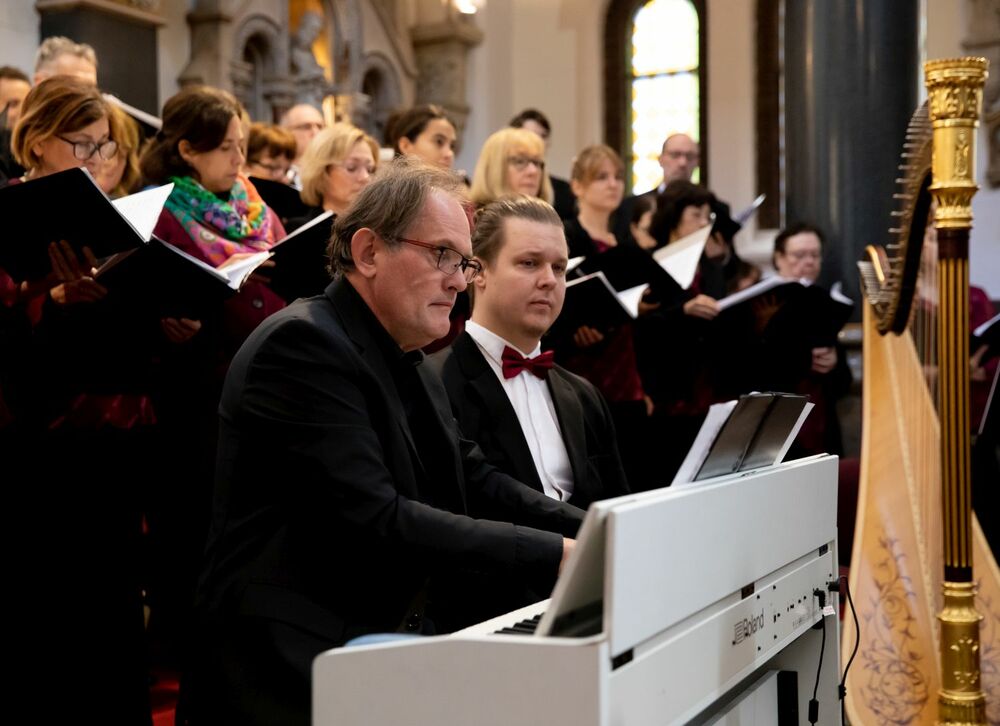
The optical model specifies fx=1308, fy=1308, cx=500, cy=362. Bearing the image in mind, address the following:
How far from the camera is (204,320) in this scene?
370cm

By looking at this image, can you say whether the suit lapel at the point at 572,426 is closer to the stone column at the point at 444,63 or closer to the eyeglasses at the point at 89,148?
the eyeglasses at the point at 89,148

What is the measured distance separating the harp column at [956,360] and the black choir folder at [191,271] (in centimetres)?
156

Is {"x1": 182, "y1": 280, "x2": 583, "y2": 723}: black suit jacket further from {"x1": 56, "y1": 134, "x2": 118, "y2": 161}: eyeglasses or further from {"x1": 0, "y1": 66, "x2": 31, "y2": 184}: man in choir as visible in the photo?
{"x1": 0, "y1": 66, "x2": 31, "y2": 184}: man in choir

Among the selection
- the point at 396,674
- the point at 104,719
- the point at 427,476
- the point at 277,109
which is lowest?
the point at 104,719

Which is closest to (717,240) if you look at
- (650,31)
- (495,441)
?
(495,441)

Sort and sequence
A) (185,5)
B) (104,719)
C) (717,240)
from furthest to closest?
(185,5)
(717,240)
(104,719)

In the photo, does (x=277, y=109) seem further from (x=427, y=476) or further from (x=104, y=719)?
(x=427, y=476)

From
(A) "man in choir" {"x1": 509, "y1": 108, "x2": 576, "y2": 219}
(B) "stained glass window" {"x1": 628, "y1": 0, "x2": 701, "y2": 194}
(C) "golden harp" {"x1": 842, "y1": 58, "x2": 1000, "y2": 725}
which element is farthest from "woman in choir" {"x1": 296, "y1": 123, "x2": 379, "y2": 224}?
(B) "stained glass window" {"x1": 628, "y1": 0, "x2": 701, "y2": 194}

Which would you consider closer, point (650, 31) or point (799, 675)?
point (799, 675)

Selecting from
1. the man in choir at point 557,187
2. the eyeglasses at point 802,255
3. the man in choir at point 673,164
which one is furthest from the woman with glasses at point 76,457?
the man in choir at point 673,164

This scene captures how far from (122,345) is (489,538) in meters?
1.65

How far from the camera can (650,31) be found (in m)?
12.0

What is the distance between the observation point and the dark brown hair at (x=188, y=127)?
3.79 meters

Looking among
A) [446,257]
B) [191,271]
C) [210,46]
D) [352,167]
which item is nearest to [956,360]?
[446,257]
